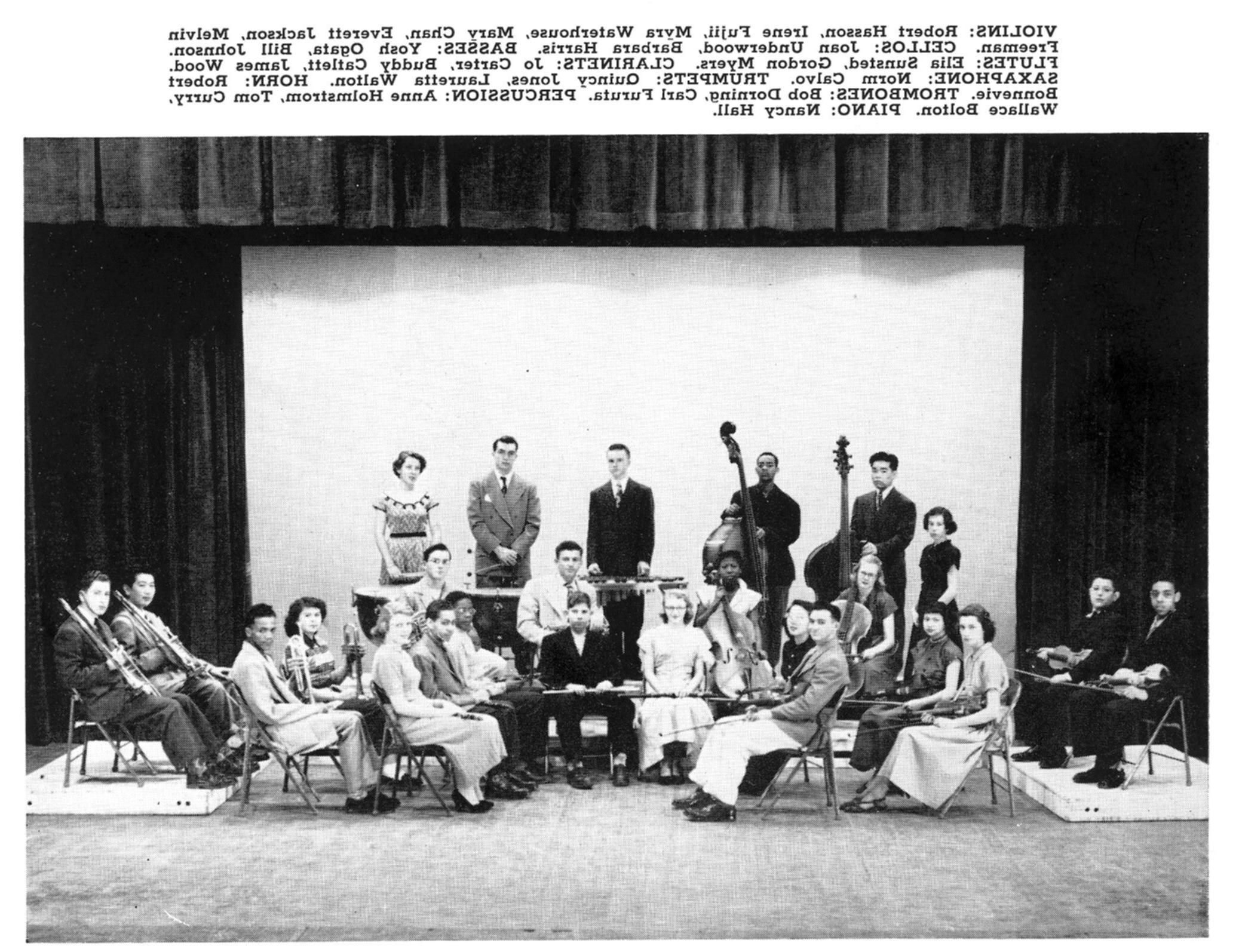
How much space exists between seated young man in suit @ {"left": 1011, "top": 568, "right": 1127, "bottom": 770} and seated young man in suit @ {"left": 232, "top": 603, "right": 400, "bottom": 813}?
11.0 ft

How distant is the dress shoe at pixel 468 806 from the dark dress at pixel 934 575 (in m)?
2.68

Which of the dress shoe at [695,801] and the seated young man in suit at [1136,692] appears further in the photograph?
the seated young man in suit at [1136,692]

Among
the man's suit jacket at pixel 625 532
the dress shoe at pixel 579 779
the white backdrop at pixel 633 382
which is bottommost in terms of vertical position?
the dress shoe at pixel 579 779

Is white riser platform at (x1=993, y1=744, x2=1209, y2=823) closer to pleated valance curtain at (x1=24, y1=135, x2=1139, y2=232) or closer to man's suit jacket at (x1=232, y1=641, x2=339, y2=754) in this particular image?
pleated valance curtain at (x1=24, y1=135, x2=1139, y2=232)

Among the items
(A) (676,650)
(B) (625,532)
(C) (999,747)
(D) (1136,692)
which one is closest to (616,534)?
(B) (625,532)

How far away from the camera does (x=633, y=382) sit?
8.73m

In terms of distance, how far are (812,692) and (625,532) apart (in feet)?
6.11

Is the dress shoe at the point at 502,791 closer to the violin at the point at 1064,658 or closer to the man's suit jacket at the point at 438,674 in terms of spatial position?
the man's suit jacket at the point at 438,674

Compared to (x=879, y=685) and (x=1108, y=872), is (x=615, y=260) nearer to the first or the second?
(x=879, y=685)

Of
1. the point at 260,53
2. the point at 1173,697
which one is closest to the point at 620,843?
the point at 1173,697

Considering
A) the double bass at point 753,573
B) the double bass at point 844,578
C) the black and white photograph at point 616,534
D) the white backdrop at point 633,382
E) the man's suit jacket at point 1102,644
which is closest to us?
the black and white photograph at point 616,534

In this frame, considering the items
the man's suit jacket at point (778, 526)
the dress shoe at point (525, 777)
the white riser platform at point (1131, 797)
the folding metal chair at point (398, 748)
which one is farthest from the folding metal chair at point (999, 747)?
the folding metal chair at point (398, 748)

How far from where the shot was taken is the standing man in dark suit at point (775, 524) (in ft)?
27.7

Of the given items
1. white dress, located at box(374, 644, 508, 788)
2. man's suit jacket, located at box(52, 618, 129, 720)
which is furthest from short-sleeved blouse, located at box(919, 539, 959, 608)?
man's suit jacket, located at box(52, 618, 129, 720)
